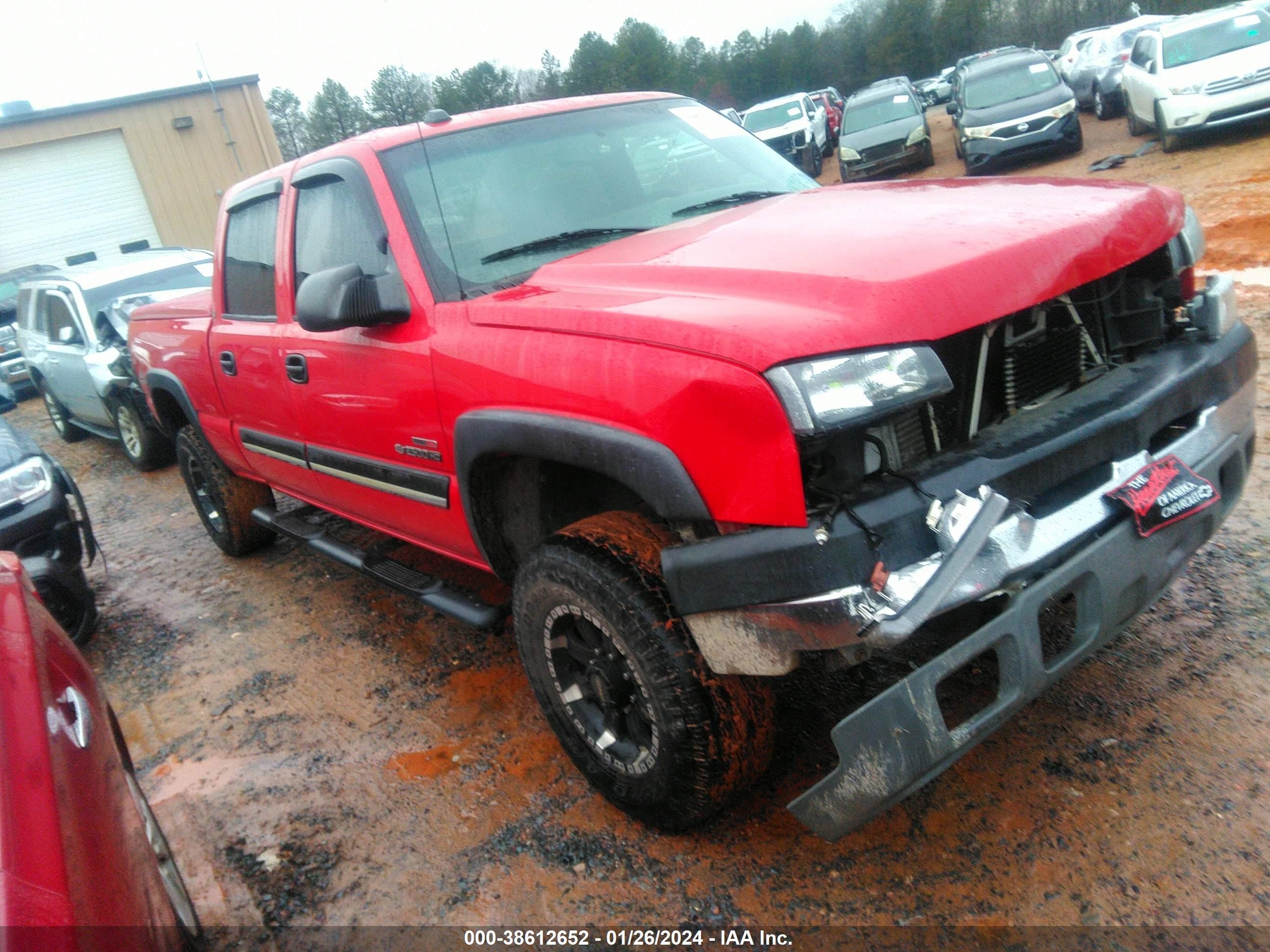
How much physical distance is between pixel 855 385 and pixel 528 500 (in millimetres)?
1254

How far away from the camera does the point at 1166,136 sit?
12.1 meters

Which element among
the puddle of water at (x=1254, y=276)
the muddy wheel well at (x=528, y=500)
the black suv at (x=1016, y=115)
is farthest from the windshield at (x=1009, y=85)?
the muddy wheel well at (x=528, y=500)

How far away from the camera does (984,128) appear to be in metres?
14.0

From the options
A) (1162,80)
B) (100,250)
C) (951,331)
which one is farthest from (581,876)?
(100,250)

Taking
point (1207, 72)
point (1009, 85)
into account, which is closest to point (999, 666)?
point (1207, 72)

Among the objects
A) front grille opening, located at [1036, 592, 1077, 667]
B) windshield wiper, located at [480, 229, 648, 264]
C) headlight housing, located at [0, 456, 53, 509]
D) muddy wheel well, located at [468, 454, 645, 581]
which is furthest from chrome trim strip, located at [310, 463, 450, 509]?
headlight housing, located at [0, 456, 53, 509]

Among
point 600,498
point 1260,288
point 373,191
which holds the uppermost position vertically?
point 373,191

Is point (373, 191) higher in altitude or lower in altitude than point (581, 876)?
higher

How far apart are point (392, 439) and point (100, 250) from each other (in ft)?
75.0

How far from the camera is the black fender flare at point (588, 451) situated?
1995mm

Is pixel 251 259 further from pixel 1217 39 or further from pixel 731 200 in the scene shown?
pixel 1217 39

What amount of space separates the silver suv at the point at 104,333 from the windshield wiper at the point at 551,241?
5565mm

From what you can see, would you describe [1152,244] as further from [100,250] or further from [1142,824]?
[100,250]

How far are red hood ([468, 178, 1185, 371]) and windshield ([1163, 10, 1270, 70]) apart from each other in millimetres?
11802
